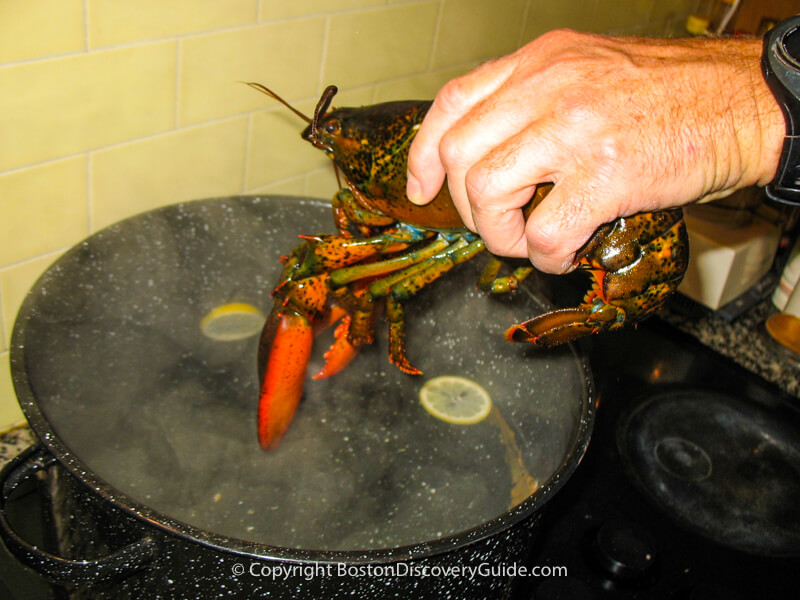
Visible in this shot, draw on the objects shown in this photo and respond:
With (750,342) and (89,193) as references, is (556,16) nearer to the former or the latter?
(750,342)

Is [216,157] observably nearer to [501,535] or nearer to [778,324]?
[501,535]

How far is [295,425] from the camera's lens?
3.80 ft

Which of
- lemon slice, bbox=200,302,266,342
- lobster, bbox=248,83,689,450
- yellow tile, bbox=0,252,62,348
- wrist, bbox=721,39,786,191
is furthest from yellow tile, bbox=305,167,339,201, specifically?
wrist, bbox=721,39,786,191

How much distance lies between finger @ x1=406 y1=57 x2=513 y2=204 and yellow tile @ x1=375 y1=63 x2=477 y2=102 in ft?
1.94

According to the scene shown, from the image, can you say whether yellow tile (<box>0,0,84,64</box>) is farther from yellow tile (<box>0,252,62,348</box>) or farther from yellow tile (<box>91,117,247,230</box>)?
yellow tile (<box>0,252,62,348</box>)

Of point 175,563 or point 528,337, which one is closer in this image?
point 175,563

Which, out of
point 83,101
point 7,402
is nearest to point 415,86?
point 83,101

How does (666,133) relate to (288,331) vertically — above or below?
above

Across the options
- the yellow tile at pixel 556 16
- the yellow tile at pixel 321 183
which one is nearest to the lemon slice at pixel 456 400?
the yellow tile at pixel 321 183

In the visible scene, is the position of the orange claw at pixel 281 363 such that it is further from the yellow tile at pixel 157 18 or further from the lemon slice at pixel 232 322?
the yellow tile at pixel 157 18

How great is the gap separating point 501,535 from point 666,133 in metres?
0.38

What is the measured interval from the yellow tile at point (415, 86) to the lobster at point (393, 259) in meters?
0.39

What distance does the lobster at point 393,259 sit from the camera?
→ 2.62 feet

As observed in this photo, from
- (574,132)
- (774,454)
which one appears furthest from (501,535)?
(774,454)
